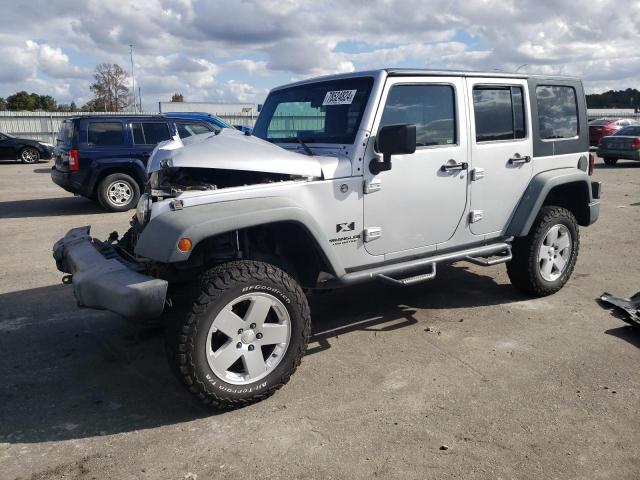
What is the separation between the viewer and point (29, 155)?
21531 mm

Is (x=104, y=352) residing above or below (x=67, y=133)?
below

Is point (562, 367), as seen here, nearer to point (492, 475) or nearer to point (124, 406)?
point (492, 475)

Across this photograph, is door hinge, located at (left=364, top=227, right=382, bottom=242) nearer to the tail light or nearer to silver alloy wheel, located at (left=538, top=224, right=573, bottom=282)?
silver alloy wheel, located at (left=538, top=224, right=573, bottom=282)

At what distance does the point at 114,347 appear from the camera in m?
4.38

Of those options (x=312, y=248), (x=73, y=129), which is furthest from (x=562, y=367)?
(x=73, y=129)

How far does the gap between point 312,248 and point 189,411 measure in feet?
4.29

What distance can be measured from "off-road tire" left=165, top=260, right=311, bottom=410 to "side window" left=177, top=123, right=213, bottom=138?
8.35 meters

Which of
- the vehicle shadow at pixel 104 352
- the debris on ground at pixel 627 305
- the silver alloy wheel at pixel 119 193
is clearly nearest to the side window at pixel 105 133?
the silver alloy wheel at pixel 119 193

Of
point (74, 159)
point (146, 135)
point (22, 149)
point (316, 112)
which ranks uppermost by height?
point (22, 149)

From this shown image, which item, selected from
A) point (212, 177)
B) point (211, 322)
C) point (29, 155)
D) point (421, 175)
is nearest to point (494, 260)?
point (421, 175)

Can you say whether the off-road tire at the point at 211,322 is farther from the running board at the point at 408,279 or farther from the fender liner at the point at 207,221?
the running board at the point at 408,279

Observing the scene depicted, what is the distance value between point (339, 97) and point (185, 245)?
176 cm

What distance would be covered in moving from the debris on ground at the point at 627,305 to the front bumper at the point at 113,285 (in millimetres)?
3732

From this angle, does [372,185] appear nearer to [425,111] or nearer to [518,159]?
[425,111]
